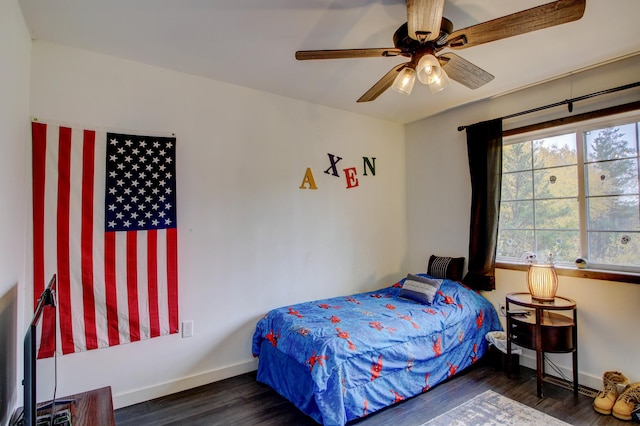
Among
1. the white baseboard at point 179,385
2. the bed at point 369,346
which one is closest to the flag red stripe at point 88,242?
the white baseboard at point 179,385

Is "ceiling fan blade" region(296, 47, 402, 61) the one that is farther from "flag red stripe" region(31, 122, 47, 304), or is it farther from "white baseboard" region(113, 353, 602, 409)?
"white baseboard" region(113, 353, 602, 409)

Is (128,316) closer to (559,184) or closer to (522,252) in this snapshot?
(522,252)

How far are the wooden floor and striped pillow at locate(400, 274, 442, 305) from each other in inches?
27.1

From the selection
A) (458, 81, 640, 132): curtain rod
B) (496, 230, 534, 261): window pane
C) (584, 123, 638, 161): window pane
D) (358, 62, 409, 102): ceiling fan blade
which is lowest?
(496, 230, 534, 261): window pane

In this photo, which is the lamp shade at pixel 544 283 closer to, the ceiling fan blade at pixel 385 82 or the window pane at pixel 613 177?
the window pane at pixel 613 177

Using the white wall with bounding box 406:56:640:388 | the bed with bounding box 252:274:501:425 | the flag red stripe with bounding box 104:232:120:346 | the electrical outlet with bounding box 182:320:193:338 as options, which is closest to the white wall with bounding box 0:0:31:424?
the flag red stripe with bounding box 104:232:120:346

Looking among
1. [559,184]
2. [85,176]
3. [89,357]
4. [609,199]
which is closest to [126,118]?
[85,176]

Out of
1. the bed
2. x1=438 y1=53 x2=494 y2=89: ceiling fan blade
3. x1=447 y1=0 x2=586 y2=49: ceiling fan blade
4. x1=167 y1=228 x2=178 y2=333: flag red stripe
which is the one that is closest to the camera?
x1=447 y1=0 x2=586 y2=49: ceiling fan blade

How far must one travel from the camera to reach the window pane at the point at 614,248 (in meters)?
2.56

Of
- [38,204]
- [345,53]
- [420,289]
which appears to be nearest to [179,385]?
[38,204]

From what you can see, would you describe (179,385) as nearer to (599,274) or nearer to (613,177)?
(599,274)

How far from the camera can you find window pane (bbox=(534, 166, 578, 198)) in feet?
9.46

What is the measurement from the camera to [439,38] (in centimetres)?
177

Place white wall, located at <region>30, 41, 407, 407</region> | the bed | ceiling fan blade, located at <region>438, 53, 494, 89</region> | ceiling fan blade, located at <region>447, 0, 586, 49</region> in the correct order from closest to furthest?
ceiling fan blade, located at <region>447, 0, 586, 49</region>, ceiling fan blade, located at <region>438, 53, 494, 89</region>, the bed, white wall, located at <region>30, 41, 407, 407</region>
